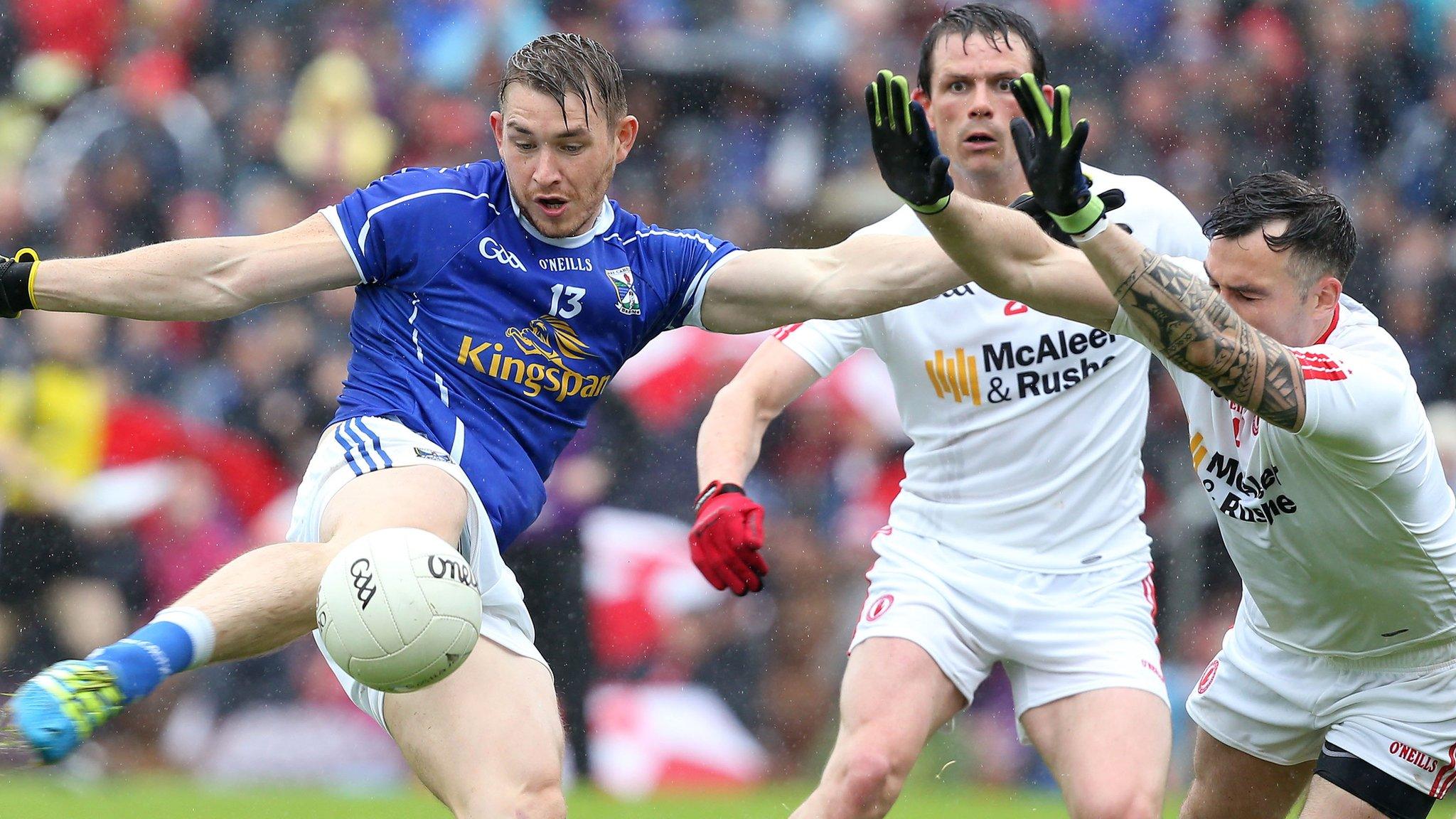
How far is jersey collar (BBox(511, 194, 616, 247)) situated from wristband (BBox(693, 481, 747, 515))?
2.61ft

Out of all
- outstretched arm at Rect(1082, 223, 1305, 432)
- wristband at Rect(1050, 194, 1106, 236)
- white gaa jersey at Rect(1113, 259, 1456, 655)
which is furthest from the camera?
white gaa jersey at Rect(1113, 259, 1456, 655)

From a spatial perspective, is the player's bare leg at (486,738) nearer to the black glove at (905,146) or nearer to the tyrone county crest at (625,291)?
the tyrone county crest at (625,291)

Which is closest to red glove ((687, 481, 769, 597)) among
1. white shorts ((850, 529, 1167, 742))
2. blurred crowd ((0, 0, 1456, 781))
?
white shorts ((850, 529, 1167, 742))

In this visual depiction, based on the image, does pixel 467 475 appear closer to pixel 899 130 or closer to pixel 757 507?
pixel 757 507

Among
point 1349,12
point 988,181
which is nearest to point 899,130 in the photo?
point 988,181

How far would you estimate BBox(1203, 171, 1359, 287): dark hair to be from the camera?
4.21m

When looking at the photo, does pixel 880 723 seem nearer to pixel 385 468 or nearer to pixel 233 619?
pixel 385 468

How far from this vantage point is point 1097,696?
493cm

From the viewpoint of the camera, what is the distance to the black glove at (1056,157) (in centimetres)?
368

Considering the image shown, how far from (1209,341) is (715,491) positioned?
1.61 meters

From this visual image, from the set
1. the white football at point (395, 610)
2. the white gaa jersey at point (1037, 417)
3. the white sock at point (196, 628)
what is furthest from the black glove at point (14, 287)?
the white gaa jersey at point (1037, 417)

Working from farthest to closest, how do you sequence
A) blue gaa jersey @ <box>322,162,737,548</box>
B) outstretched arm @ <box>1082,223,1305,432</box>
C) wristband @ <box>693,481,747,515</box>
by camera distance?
wristband @ <box>693,481,747,515</box>, blue gaa jersey @ <box>322,162,737,548</box>, outstretched arm @ <box>1082,223,1305,432</box>

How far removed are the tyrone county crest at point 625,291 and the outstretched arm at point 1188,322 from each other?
4.20 ft

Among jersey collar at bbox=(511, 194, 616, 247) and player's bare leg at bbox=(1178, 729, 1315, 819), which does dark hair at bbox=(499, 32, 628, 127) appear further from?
player's bare leg at bbox=(1178, 729, 1315, 819)
